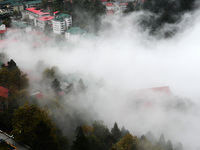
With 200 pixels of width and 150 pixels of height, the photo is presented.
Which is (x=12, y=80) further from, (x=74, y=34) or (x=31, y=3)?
(x=31, y=3)

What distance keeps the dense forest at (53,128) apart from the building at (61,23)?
10672 millimetres

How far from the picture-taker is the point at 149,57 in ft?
69.2

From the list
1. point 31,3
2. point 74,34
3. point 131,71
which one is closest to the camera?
point 131,71

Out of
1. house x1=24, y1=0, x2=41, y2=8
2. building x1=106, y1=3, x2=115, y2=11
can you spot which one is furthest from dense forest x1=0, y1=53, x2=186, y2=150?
house x1=24, y1=0, x2=41, y2=8

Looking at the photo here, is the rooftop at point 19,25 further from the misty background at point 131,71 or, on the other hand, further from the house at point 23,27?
the misty background at point 131,71

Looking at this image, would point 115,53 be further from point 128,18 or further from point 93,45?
point 128,18

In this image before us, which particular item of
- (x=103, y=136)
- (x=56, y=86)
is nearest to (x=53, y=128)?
(x=103, y=136)

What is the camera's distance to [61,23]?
23125 millimetres

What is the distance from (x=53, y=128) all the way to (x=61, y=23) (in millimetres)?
16196

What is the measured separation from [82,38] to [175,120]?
12776mm

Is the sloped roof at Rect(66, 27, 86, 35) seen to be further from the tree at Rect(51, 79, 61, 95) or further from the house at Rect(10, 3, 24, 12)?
the house at Rect(10, 3, 24, 12)

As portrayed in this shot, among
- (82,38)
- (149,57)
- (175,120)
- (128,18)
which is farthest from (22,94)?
(128,18)

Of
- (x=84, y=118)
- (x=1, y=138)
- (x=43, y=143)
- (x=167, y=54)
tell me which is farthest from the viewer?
(x=167, y=54)

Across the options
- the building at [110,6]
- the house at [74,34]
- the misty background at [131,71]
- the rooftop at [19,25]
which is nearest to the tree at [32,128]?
the misty background at [131,71]
